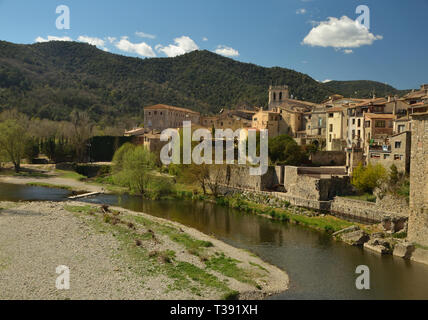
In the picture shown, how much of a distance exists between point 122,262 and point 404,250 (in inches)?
A: 470

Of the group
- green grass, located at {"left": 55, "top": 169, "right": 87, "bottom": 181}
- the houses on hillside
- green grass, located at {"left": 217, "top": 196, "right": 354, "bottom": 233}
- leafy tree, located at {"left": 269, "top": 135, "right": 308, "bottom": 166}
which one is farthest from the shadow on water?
green grass, located at {"left": 55, "top": 169, "right": 87, "bottom": 181}

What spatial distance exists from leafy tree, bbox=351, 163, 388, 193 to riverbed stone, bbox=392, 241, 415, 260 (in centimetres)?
666

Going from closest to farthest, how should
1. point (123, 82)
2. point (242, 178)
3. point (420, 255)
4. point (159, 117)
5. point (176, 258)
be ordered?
1. point (176, 258)
2. point (420, 255)
3. point (242, 178)
4. point (159, 117)
5. point (123, 82)

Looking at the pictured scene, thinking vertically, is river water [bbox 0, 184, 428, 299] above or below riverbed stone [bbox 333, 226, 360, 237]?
below

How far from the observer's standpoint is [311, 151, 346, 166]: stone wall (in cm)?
3181

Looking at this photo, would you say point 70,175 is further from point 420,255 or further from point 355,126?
point 420,255

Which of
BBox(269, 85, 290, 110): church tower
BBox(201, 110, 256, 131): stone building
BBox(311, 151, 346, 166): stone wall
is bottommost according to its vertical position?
BBox(311, 151, 346, 166): stone wall

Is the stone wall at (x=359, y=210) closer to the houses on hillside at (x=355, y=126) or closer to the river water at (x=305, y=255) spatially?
the river water at (x=305, y=255)

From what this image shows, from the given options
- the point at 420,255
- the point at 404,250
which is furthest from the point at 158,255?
the point at 420,255

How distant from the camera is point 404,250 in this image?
16219mm

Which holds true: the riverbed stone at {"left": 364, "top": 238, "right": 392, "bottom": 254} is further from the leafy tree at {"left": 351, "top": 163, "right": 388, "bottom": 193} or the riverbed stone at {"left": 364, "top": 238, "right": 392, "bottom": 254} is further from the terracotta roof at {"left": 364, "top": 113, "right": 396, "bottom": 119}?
the terracotta roof at {"left": 364, "top": 113, "right": 396, "bottom": 119}

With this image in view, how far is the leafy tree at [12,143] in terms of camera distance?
41688 mm

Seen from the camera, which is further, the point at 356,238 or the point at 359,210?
the point at 359,210
